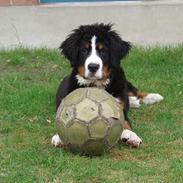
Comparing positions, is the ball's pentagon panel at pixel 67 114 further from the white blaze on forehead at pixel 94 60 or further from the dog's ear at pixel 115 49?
the dog's ear at pixel 115 49

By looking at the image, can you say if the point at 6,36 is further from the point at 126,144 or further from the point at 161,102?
the point at 126,144

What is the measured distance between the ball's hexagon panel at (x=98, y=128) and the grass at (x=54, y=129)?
24 centimetres

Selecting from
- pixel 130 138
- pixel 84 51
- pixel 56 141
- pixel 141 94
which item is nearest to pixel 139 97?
pixel 141 94

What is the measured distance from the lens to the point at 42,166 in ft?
18.1

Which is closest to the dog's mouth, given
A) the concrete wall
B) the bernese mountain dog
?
the bernese mountain dog

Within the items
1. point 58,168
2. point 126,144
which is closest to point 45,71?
point 126,144

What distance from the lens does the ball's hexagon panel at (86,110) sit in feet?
18.6

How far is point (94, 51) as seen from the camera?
6500 mm

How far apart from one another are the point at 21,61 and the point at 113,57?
10.7ft

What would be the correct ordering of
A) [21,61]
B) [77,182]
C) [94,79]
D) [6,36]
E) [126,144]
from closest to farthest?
1. [77,182]
2. [126,144]
3. [94,79]
4. [21,61]
5. [6,36]

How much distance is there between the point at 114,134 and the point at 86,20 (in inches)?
206

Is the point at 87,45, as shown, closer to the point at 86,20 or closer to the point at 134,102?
the point at 134,102

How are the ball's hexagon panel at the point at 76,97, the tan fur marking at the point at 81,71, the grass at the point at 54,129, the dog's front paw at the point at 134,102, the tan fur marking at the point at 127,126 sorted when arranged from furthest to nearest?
the dog's front paw at the point at 134,102 → the tan fur marking at the point at 81,71 → the tan fur marking at the point at 127,126 → the ball's hexagon panel at the point at 76,97 → the grass at the point at 54,129

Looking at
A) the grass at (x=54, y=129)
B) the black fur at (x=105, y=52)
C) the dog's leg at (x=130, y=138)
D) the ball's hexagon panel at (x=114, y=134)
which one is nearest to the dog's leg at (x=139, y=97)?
the grass at (x=54, y=129)
